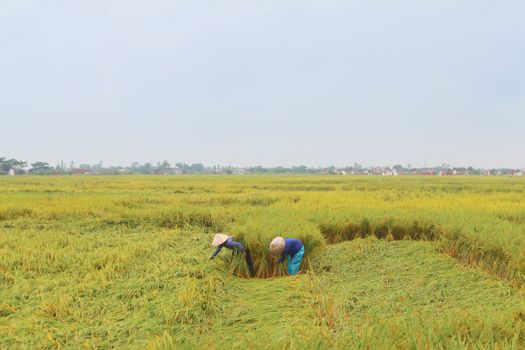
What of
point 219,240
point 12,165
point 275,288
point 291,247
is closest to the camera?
point 275,288

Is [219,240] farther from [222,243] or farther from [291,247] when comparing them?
[291,247]

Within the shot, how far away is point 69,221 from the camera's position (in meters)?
6.66

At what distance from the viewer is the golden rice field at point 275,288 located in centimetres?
195

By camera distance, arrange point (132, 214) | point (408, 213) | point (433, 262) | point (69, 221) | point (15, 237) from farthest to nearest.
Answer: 1. point (132, 214)
2. point (69, 221)
3. point (408, 213)
4. point (15, 237)
5. point (433, 262)

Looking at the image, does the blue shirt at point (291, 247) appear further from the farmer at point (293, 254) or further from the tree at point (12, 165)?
the tree at point (12, 165)

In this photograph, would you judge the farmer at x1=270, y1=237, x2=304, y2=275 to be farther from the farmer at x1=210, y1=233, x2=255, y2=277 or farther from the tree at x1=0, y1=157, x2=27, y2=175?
the tree at x1=0, y1=157, x2=27, y2=175

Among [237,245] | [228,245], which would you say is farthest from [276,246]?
[228,245]

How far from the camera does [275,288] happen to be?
10.3 feet

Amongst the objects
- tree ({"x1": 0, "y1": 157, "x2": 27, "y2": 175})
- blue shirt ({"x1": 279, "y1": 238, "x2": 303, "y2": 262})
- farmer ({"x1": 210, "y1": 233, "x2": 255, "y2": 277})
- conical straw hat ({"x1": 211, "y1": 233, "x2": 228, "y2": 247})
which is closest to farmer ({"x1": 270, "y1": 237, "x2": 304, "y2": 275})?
blue shirt ({"x1": 279, "y1": 238, "x2": 303, "y2": 262})

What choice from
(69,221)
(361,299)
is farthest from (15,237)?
(361,299)

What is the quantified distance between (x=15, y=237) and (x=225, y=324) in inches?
169

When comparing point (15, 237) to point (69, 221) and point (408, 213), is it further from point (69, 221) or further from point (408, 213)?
point (408, 213)

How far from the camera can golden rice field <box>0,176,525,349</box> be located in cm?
195

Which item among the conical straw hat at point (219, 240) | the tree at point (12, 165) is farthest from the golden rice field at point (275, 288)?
the tree at point (12, 165)
